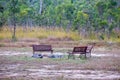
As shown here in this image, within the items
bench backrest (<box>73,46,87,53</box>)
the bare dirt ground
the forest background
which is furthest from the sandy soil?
the forest background

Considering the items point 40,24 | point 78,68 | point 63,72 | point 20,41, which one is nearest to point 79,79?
point 63,72

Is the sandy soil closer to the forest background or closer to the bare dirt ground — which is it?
the bare dirt ground

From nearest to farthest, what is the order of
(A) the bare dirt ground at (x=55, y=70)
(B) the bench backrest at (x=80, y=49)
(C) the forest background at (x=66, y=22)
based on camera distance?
(A) the bare dirt ground at (x=55, y=70), (B) the bench backrest at (x=80, y=49), (C) the forest background at (x=66, y=22)

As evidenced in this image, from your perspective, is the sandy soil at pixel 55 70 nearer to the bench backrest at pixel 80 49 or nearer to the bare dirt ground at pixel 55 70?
the bare dirt ground at pixel 55 70

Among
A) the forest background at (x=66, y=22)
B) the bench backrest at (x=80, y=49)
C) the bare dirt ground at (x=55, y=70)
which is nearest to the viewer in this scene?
the bare dirt ground at (x=55, y=70)

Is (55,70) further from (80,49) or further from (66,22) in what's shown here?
(66,22)

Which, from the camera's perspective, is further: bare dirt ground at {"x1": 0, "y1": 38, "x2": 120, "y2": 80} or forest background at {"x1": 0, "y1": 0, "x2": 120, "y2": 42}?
forest background at {"x1": 0, "y1": 0, "x2": 120, "y2": 42}

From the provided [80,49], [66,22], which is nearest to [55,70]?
[80,49]

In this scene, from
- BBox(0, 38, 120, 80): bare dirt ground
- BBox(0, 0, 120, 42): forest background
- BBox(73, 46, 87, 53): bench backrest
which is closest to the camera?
BBox(0, 38, 120, 80): bare dirt ground

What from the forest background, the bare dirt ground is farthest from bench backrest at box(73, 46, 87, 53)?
the forest background

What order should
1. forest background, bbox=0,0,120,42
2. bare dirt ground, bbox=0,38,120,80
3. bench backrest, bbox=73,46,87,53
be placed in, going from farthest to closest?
forest background, bbox=0,0,120,42 → bench backrest, bbox=73,46,87,53 → bare dirt ground, bbox=0,38,120,80

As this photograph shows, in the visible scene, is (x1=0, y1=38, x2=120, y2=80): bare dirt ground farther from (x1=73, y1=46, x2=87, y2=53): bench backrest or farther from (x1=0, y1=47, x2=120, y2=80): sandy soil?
(x1=73, y1=46, x2=87, y2=53): bench backrest

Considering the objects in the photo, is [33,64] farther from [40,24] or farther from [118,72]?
[40,24]

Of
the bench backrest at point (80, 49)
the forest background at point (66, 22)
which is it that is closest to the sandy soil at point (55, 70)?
the bench backrest at point (80, 49)
